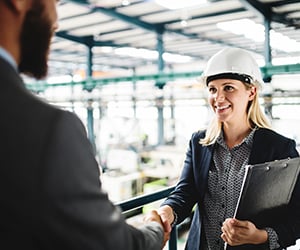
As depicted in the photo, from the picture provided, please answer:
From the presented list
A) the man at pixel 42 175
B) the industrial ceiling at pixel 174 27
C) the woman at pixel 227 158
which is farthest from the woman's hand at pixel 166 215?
the industrial ceiling at pixel 174 27

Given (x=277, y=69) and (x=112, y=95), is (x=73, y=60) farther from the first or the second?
(x=277, y=69)

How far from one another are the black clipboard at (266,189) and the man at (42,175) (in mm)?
663

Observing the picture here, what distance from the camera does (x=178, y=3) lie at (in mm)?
4977

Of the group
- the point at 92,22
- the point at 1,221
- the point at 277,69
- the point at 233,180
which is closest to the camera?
the point at 1,221

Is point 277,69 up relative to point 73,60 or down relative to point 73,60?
down

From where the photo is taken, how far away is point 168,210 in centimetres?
135

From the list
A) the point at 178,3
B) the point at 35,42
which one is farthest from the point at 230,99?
the point at 178,3

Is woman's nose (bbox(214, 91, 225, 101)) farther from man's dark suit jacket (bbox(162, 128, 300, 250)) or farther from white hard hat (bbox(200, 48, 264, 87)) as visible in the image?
man's dark suit jacket (bbox(162, 128, 300, 250))

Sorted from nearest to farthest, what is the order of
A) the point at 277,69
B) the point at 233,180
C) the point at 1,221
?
the point at 1,221
the point at 233,180
the point at 277,69

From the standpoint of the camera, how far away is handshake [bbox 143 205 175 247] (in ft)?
4.04

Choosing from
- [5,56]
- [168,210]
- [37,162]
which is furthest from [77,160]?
[168,210]

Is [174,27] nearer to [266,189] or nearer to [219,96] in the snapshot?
[219,96]

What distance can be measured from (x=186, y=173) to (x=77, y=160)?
96 centimetres

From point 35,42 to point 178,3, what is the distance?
4653 mm
